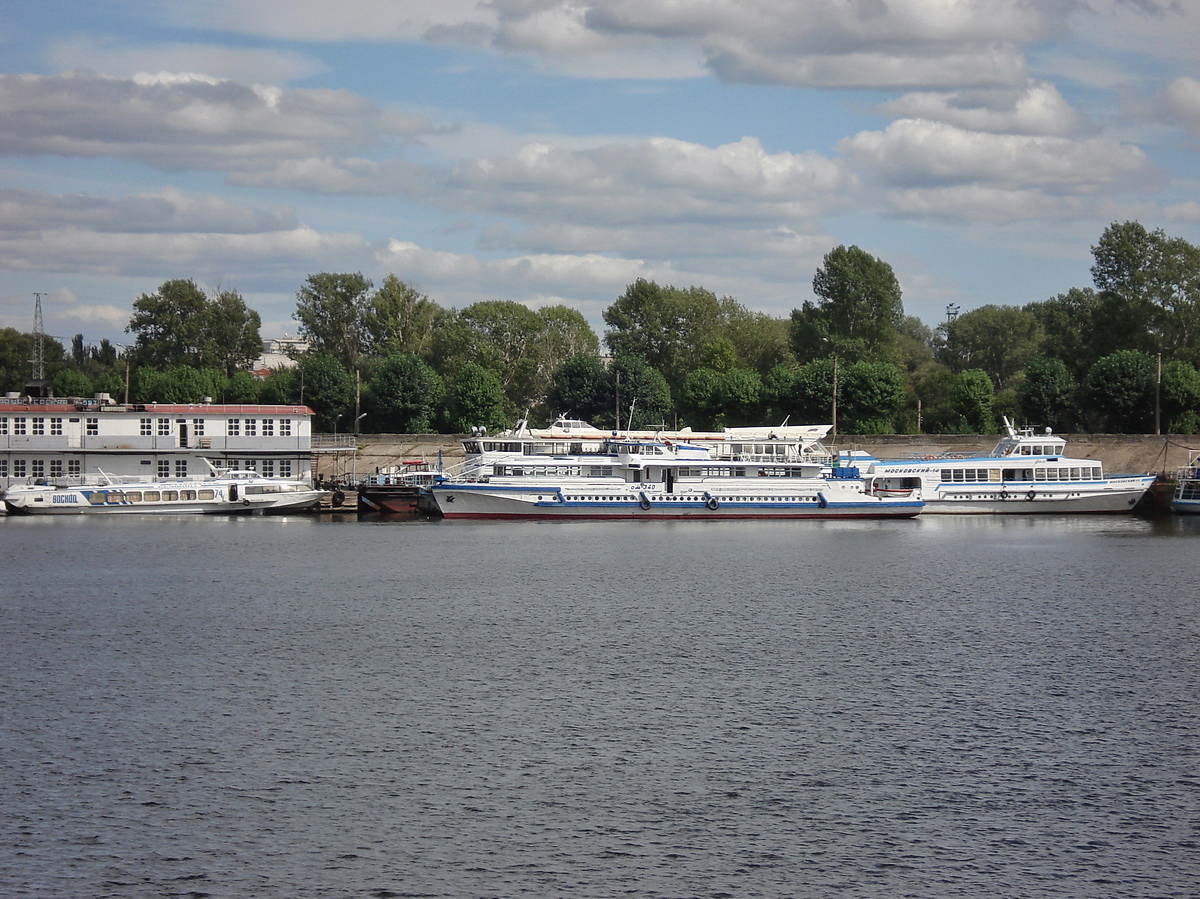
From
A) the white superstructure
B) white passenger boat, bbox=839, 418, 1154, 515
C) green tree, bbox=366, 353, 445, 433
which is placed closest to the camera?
white passenger boat, bbox=839, 418, 1154, 515

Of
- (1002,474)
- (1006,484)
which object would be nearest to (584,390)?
(1002,474)

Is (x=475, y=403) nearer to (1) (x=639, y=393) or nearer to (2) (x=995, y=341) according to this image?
(1) (x=639, y=393)

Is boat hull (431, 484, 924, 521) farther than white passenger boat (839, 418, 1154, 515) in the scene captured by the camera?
No

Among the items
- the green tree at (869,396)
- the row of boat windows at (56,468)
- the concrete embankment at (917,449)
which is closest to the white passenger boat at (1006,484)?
the concrete embankment at (917,449)

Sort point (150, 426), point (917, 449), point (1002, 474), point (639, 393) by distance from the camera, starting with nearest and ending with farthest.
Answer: point (1002, 474)
point (150, 426)
point (917, 449)
point (639, 393)

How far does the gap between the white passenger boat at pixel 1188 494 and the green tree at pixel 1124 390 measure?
11902 mm

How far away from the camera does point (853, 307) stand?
105 m

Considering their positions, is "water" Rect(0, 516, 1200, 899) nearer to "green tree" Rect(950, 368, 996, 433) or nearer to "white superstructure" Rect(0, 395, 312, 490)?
"white superstructure" Rect(0, 395, 312, 490)

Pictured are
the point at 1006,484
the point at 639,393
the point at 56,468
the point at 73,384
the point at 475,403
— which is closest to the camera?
the point at 1006,484

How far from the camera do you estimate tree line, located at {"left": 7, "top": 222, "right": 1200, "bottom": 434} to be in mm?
92625

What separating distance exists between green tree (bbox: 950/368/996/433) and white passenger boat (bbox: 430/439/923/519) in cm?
2631

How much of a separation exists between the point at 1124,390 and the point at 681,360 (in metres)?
40.3

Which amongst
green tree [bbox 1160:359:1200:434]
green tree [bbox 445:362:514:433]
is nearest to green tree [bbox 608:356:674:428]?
green tree [bbox 445:362:514:433]

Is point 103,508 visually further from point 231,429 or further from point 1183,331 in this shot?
point 1183,331
